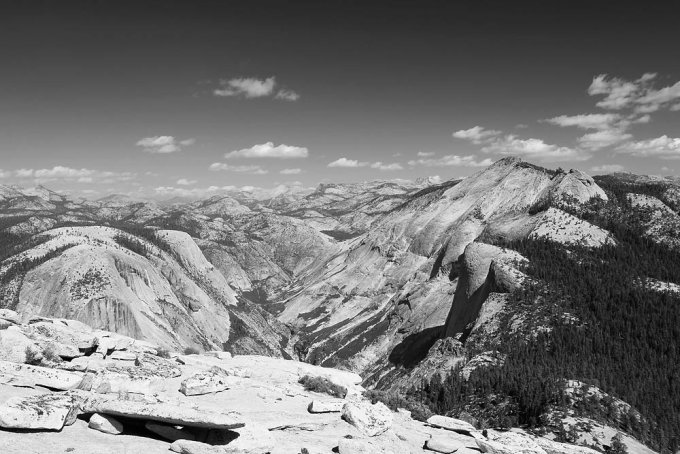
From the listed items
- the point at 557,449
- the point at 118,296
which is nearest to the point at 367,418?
the point at 557,449

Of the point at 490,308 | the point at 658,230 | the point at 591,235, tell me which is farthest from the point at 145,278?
the point at 658,230

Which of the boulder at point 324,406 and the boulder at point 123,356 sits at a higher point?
the boulder at point 123,356

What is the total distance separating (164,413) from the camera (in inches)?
680

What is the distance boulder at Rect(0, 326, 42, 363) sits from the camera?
2573 centimetres

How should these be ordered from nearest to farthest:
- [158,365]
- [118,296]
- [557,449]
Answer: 1. [158,365]
2. [557,449]
3. [118,296]

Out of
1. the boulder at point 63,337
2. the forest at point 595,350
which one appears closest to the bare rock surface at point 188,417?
the boulder at point 63,337

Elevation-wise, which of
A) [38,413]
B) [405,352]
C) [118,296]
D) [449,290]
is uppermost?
[38,413]

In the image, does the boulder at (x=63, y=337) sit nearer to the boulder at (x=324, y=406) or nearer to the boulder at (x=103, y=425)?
the boulder at (x=103, y=425)

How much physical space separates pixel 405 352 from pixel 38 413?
4753 inches

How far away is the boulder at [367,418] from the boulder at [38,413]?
13.7m

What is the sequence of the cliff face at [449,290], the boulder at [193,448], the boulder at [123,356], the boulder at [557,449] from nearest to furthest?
the boulder at [193,448], the boulder at [557,449], the boulder at [123,356], the cliff face at [449,290]

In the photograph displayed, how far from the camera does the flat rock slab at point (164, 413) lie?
55.8ft

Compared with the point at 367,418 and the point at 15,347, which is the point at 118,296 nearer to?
the point at 15,347

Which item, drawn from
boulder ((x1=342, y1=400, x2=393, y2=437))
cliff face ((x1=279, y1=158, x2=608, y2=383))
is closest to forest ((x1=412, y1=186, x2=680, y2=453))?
cliff face ((x1=279, y1=158, x2=608, y2=383))
